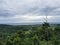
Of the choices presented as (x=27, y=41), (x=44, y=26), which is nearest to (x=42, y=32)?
(x=44, y=26)

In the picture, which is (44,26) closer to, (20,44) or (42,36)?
(42,36)

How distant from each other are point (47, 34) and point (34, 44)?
262 inches

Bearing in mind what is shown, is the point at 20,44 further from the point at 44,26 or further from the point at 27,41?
the point at 44,26

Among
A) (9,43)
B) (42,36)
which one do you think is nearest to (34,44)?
(9,43)

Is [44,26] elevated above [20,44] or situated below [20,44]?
above

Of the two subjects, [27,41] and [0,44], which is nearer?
[27,41]

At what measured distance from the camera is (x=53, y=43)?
2206 centimetres

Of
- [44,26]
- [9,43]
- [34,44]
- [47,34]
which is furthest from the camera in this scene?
[44,26]

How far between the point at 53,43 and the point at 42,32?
7.64 meters

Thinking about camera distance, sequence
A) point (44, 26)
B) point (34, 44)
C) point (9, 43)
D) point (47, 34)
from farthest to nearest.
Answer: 1. point (44, 26)
2. point (47, 34)
3. point (9, 43)
4. point (34, 44)

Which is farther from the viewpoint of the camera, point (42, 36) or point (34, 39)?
point (42, 36)

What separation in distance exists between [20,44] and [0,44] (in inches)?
306

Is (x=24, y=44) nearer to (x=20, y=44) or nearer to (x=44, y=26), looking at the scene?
(x=20, y=44)

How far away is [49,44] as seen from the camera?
22.4 metres
